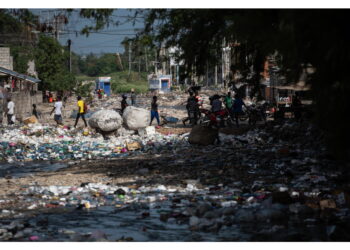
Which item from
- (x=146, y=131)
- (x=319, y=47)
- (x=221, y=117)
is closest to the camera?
(x=319, y=47)

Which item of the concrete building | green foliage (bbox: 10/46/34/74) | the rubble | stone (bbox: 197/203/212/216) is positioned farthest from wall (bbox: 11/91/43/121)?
stone (bbox: 197/203/212/216)

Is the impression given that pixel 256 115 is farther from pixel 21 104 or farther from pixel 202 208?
pixel 202 208

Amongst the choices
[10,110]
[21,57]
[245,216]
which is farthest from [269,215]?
[21,57]

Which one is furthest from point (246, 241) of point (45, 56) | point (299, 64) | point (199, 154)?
point (45, 56)

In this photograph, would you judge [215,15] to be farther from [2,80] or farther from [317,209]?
[2,80]

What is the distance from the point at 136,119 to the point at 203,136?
14.7 feet

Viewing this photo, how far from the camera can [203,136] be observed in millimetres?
16547

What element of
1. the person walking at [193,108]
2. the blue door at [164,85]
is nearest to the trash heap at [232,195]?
the person walking at [193,108]

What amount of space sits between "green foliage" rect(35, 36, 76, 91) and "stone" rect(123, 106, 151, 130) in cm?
3256

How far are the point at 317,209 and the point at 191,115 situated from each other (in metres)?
16.2

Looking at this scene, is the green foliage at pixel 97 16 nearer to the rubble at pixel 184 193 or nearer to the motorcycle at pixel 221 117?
the rubble at pixel 184 193

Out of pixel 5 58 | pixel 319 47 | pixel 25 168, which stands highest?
pixel 5 58

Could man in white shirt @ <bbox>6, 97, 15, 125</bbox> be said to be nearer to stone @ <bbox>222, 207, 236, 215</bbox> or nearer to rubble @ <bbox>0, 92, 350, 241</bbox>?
rubble @ <bbox>0, 92, 350, 241</bbox>

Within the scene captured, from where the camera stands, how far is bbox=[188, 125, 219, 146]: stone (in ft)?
54.2
